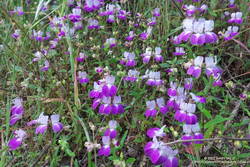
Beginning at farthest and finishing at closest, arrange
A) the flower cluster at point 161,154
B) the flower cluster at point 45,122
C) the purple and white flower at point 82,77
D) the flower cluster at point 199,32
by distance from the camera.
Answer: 1. the purple and white flower at point 82,77
2. the flower cluster at point 199,32
3. the flower cluster at point 45,122
4. the flower cluster at point 161,154

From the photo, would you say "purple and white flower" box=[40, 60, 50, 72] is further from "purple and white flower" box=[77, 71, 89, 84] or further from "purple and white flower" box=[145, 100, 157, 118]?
"purple and white flower" box=[145, 100, 157, 118]

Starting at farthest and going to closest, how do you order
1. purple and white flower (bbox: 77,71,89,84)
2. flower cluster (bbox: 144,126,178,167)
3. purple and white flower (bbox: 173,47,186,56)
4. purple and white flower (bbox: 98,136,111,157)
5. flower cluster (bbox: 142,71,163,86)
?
purple and white flower (bbox: 173,47,186,56), purple and white flower (bbox: 77,71,89,84), flower cluster (bbox: 142,71,163,86), purple and white flower (bbox: 98,136,111,157), flower cluster (bbox: 144,126,178,167)

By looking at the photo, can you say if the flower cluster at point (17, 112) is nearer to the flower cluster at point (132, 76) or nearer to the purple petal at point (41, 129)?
the purple petal at point (41, 129)

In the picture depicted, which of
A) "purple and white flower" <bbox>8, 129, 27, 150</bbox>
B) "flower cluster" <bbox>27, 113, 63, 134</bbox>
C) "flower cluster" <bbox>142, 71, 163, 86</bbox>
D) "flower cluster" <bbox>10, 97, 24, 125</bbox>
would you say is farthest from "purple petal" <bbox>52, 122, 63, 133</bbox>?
"flower cluster" <bbox>142, 71, 163, 86</bbox>

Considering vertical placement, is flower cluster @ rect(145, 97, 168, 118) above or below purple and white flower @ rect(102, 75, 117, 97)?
below

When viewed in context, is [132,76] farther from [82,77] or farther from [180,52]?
[180,52]

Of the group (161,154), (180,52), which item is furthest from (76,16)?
(161,154)

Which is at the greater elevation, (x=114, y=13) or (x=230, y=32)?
(x=114, y=13)

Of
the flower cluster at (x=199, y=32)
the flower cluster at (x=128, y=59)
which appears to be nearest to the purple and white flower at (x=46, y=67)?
the flower cluster at (x=128, y=59)

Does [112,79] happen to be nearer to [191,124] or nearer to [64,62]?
[191,124]

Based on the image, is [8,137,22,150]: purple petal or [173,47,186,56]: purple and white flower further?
[173,47,186,56]: purple and white flower

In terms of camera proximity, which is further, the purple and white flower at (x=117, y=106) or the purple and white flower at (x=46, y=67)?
the purple and white flower at (x=46, y=67)
